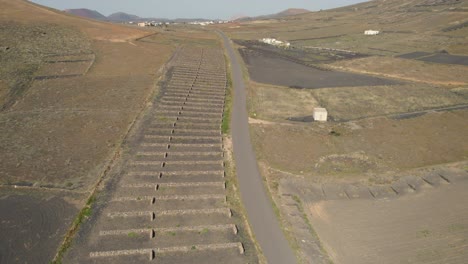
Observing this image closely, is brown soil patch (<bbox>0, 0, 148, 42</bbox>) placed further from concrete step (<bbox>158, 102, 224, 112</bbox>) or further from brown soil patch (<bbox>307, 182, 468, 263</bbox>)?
brown soil patch (<bbox>307, 182, 468, 263</bbox>)

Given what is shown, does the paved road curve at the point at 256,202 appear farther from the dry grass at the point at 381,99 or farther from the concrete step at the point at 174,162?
the dry grass at the point at 381,99

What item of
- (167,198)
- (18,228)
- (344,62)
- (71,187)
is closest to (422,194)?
(167,198)

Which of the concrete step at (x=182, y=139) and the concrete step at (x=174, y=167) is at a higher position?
the concrete step at (x=182, y=139)

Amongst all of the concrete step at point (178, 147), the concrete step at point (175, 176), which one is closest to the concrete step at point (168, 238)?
the concrete step at point (175, 176)

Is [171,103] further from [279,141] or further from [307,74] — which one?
[307,74]

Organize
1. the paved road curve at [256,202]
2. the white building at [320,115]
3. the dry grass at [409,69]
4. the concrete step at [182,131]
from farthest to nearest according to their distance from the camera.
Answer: the dry grass at [409,69] < the white building at [320,115] < the concrete step at [182,131] < the paved road curve at [256,202]
